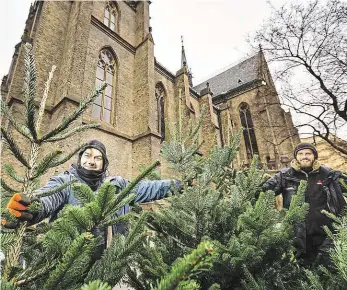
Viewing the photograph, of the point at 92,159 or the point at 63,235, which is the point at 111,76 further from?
the point at 63,235

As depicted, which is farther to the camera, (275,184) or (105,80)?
(105,80)

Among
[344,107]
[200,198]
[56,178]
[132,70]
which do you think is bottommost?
[200,198]

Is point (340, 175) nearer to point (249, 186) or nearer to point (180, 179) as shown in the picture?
point (249, 186)

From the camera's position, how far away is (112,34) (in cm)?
1200

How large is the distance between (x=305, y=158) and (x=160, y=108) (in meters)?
12.2

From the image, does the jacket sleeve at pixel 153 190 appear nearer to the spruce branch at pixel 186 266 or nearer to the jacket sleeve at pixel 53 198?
the jacket sleeve at pixel 53 198

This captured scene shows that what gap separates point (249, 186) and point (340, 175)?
55.9 inches

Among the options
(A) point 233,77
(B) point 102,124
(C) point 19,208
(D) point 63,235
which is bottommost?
(D) point 63,235

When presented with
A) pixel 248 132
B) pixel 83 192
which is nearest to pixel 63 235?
pixel 83 192

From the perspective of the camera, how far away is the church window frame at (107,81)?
34.6ft

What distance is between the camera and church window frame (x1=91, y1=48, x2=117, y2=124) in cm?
1055

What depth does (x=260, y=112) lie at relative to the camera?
19.3 metres

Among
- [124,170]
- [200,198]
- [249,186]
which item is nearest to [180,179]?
[200,198]

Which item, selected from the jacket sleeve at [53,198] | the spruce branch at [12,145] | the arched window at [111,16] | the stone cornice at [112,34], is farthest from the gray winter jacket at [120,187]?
the arched window at [111,16]
